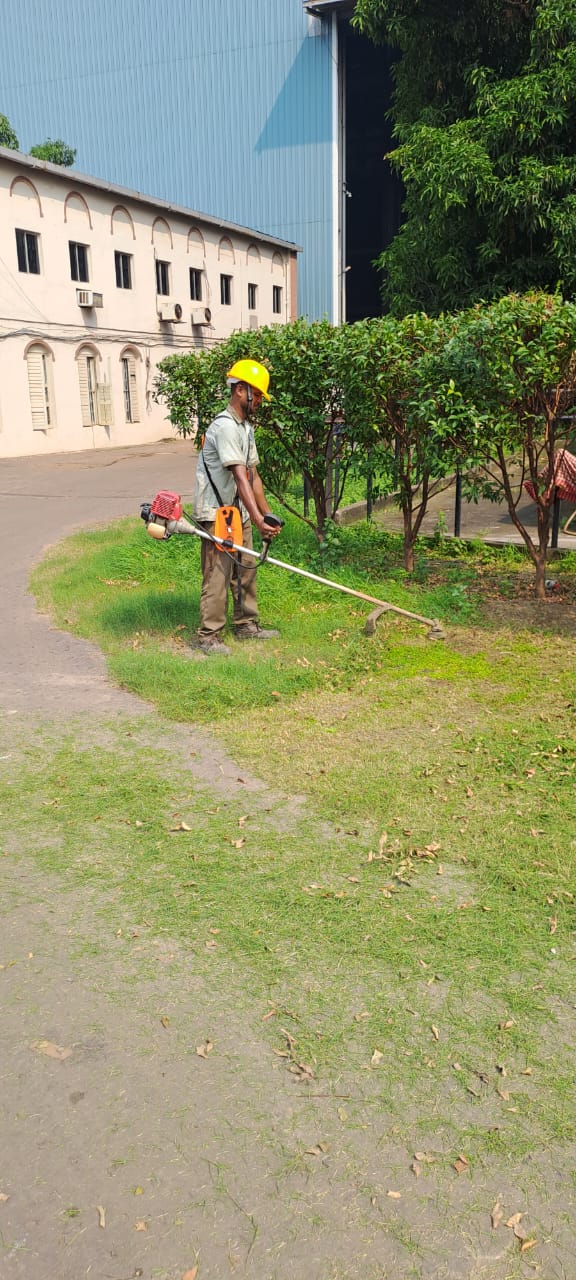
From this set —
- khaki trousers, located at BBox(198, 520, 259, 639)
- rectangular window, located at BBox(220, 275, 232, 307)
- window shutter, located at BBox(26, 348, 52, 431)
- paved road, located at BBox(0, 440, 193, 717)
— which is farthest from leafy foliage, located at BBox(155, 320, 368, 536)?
rectangular window, located at BBox(220, 275, 232, 307)

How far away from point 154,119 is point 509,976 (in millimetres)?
40348

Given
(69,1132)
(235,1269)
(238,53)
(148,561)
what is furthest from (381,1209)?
(238,53)

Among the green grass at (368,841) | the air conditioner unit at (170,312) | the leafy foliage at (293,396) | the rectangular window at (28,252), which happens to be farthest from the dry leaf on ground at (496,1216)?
the air conditioner unit at (170,312)

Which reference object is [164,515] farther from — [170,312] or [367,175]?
[367,175]

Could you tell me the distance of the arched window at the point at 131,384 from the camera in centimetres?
2906

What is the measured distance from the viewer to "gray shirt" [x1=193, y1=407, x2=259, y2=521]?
622 cm

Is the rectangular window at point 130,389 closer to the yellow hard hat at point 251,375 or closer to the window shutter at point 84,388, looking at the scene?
the window shutter at point 84,388

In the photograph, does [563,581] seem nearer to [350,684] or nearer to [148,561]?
[350,684]

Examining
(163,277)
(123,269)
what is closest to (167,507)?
(123,269)

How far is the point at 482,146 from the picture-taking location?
14.4m

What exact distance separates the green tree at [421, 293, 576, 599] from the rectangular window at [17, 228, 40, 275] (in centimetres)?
1997

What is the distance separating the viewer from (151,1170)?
231cm

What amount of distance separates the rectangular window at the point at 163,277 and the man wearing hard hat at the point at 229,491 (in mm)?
25825

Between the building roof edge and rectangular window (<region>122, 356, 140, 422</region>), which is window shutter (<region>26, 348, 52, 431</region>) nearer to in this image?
rectangular window (<region>122, 356, 140, 422</region>)
